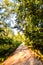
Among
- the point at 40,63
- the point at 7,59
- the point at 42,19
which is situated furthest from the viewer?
the point at 7,59

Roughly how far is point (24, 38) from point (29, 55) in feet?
9.06

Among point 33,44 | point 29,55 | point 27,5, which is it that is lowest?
point 29,55

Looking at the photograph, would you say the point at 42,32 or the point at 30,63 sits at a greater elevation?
the point at 42,32

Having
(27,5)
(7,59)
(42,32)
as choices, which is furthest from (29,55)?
(27,5)

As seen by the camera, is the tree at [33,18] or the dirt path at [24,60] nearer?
the tree at [33,18]

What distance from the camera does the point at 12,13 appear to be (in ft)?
48.7

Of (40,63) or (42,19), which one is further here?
(40,63)

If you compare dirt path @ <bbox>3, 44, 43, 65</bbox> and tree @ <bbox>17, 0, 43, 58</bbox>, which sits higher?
tree @ <bbox>17, 0, 43, 58</bbox>

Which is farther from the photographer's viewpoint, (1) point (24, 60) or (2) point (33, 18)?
(1) point (24, 60)

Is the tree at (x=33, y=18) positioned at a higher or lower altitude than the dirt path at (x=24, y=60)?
higher

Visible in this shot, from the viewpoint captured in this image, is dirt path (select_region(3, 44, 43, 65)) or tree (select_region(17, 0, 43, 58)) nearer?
tree (select_region(17, 0, 43, 58))

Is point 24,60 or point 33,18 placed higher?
point 33,18

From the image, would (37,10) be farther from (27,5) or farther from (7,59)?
(7,59)

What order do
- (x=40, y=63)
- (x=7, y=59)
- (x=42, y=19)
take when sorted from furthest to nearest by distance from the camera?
(x=7, y=59) < (x=40, y=63) < (x=42, y=19)
